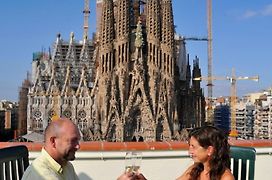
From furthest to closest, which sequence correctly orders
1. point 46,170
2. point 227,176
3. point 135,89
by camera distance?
1. point 135,89
2. point 227,176
3. point 46,170

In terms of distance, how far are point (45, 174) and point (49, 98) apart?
41434 mm

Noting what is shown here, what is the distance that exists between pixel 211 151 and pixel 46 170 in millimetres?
1000

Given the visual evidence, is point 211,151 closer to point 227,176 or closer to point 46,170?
point 227,176

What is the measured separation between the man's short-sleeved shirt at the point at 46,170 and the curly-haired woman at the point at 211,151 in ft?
2.65

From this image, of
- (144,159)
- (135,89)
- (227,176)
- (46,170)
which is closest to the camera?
(46,170)

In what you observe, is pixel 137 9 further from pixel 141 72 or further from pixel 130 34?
pixel 141 72

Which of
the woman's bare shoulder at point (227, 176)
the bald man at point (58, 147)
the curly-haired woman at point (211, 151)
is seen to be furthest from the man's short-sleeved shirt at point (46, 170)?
the woman's bare shoulder at point (227, 176)

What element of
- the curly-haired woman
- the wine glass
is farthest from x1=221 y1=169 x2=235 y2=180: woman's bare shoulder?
the wine glass

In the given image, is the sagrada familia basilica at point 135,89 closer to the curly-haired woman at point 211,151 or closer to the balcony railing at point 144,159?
the balcony railing at point 144,159

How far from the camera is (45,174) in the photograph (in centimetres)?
215

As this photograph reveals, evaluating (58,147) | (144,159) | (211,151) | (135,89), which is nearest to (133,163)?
(58,147)

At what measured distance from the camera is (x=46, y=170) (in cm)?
218

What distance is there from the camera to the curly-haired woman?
2479 millimetres

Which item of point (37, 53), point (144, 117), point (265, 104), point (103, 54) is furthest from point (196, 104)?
point (37, 53)
